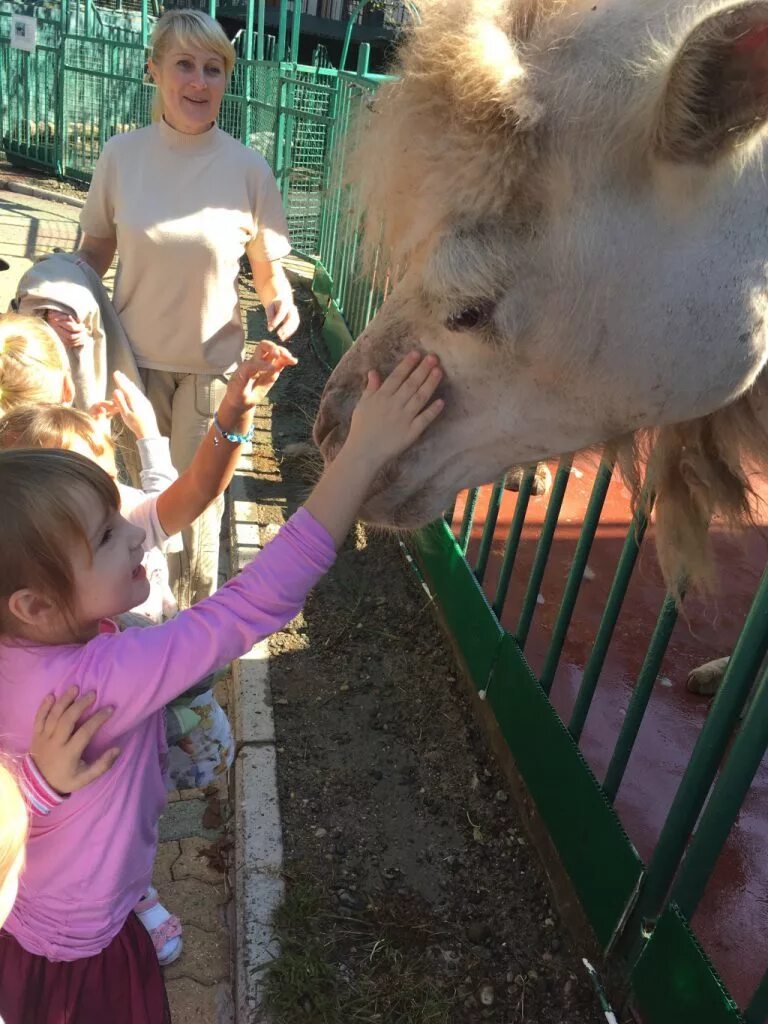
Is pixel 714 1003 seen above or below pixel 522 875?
above

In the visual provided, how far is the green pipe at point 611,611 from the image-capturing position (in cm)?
223

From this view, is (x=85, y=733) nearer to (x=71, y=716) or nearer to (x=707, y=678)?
(x=71, y=716)

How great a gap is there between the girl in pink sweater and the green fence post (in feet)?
2.84

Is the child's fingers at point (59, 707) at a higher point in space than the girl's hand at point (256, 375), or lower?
lower

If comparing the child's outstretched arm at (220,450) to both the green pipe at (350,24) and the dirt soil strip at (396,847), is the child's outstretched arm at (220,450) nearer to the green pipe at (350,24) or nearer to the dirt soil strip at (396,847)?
the dirt soil strip at (396,847)

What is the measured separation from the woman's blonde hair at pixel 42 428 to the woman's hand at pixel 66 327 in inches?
25.5

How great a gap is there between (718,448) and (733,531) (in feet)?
1.12

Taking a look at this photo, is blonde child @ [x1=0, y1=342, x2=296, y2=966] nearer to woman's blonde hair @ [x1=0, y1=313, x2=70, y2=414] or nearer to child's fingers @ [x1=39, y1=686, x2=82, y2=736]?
woman's blonde hair @ [x1=0, y1=313, x2=70, y2=414]

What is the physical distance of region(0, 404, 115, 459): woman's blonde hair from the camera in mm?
1930

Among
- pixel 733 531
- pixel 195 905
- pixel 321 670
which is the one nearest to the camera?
pixel 733 531

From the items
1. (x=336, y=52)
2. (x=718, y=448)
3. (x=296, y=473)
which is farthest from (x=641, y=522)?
(x=336, y=52)

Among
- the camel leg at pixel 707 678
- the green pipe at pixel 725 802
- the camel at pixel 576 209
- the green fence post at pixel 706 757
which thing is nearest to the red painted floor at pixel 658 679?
the camel leg at pixel 707 678

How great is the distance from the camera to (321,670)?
3516mm

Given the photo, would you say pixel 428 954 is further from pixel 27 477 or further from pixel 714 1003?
pixel 27 477
